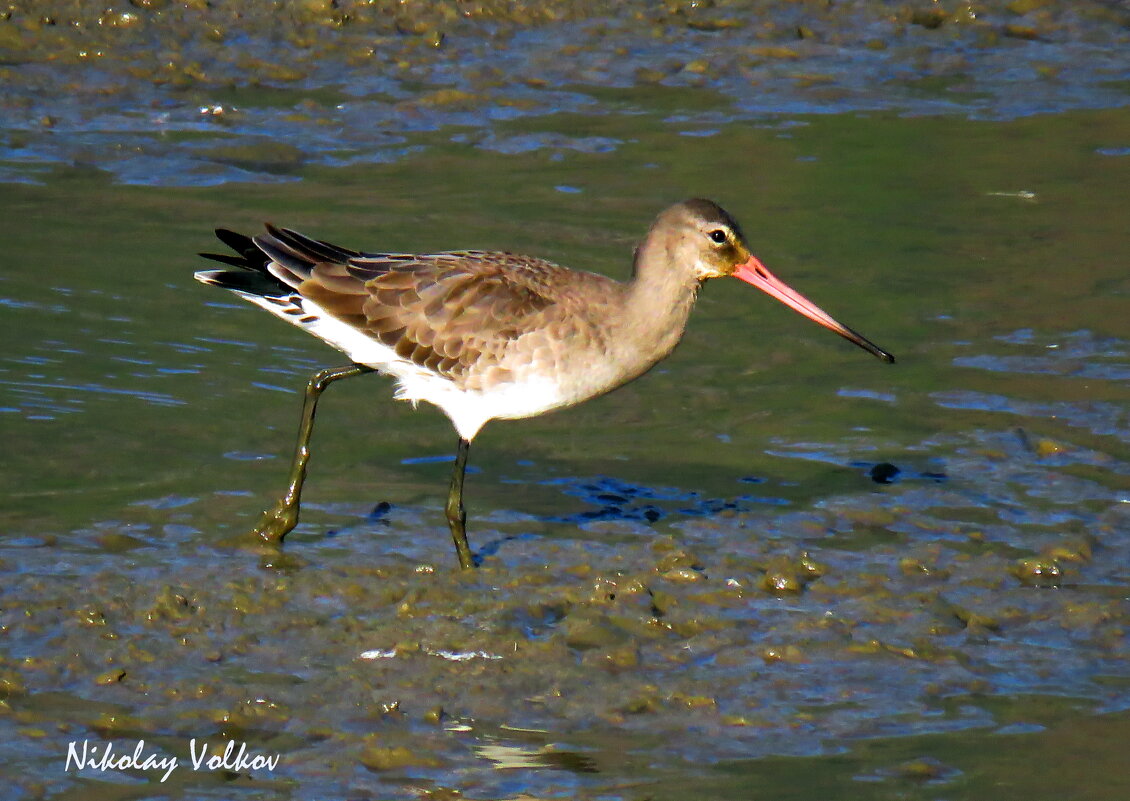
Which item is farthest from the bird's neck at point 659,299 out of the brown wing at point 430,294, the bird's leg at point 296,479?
the bird's leg at point 296,479

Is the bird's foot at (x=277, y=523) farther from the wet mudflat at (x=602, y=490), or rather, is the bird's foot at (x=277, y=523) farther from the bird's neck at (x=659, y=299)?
the bird's neck at (x=659, y=299)

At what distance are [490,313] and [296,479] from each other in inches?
40.0

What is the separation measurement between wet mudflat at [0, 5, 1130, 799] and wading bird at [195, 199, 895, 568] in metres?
0.58

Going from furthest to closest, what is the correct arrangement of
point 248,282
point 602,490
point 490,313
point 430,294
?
point 602,490, point 248,282, point 430,294, point 490,313

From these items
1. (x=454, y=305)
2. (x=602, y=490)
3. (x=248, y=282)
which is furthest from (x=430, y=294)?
(x=602, y=490)

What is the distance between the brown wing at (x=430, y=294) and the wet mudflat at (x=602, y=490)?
30.5 inches

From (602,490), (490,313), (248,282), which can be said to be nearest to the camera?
(490,313)

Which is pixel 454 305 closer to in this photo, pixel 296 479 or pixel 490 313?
pixel 490 313

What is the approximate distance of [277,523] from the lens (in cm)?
661

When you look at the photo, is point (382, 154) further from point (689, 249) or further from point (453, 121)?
point (689, 249)

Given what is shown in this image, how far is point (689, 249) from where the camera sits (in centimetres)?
661

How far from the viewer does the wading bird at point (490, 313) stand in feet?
21.3

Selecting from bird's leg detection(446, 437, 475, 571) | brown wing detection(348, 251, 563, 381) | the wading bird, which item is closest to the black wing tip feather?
the wading bird

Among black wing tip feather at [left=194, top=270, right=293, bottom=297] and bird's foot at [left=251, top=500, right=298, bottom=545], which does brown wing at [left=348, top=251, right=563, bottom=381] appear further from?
bird's foot at [left=251, top=500, right=298, bottom=545]
